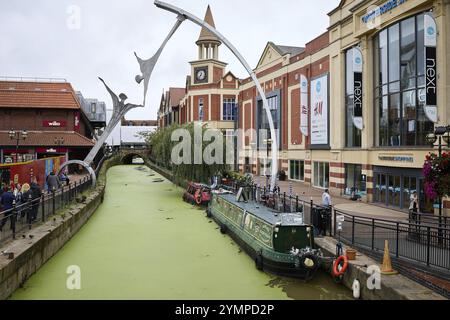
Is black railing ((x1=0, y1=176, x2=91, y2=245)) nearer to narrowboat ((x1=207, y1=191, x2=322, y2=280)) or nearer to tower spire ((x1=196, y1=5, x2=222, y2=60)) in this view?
narrowboat ((x1=207, y1=191, x2=322, y2=280))

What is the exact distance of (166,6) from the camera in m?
27.8

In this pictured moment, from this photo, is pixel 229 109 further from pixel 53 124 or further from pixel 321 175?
pixel 321 175

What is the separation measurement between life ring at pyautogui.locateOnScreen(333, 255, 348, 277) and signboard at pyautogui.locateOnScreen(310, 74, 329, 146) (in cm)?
1827

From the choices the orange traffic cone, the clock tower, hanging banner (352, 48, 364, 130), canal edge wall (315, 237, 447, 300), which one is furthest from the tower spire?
the orange traffic cone

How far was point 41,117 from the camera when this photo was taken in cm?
4256

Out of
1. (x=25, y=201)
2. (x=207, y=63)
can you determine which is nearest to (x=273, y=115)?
(x=207, y=63)

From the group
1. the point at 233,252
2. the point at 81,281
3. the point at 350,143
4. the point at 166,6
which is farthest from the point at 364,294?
the point at 166,6

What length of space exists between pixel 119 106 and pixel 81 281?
22.0 m

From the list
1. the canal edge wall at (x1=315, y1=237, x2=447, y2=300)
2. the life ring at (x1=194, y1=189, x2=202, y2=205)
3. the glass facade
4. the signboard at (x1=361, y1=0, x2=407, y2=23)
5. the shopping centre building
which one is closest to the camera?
the canal edge wall at (x1=315, y1=237, x2=447, y2=300)

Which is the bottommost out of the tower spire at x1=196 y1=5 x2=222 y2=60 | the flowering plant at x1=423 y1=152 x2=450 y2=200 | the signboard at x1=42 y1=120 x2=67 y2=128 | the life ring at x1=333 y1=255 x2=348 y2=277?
the life ring at x1=333 y1=255 x2=348 y2=277

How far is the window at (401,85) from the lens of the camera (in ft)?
61.4

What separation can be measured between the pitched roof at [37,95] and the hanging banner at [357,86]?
95.8 ft

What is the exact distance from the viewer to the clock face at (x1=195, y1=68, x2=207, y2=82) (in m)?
57.3
